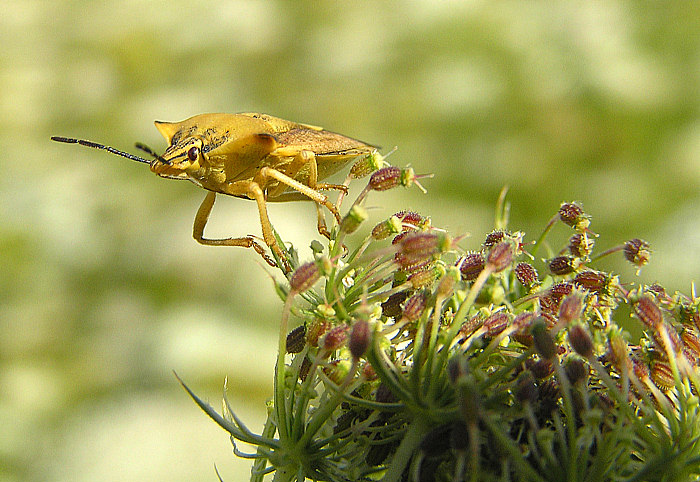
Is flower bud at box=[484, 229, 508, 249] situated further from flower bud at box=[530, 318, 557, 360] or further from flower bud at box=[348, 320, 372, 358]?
flower bud at box=[348, 320, 372, 358]

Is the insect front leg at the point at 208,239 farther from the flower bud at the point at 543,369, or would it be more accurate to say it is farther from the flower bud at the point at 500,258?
the flower bud at the point at 543,369

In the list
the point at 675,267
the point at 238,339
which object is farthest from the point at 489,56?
the point at 238,339

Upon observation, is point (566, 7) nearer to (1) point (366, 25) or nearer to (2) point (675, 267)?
(1) point (366, 25)

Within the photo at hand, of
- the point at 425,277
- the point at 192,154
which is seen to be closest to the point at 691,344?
the point at 425,277

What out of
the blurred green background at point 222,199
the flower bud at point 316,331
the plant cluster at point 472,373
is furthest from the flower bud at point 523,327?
the blurred green background at point 222,199

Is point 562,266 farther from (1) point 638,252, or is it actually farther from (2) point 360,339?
(2) point 360,339

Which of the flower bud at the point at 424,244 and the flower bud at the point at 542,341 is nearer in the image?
the flower bud at the point at 542,341
